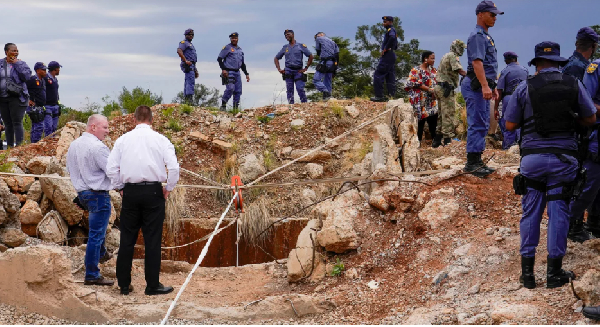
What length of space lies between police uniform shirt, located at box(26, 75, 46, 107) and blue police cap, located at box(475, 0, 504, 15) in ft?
27.0

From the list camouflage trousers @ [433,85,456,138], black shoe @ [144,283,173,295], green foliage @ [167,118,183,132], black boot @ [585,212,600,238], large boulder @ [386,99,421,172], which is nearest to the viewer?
black boot @ [585,212,600,238]

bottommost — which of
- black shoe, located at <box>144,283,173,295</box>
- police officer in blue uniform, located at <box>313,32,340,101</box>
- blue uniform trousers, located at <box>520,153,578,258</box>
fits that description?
black shoe, located at <box>144,283,173,295</box>

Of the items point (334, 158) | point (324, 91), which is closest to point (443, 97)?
point (334, 158)

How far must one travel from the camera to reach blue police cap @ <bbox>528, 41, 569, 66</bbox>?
16.7 ft

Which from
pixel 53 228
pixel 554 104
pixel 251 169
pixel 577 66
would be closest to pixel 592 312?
pixel 554 104

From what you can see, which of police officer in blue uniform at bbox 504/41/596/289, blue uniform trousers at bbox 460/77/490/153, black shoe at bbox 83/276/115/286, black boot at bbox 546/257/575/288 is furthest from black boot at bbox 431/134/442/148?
black shoe at bbox 83/276/115/286

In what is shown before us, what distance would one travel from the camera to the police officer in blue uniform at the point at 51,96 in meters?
12.0

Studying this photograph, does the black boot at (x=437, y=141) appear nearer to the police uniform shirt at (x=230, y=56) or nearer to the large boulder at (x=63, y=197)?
the police uniform shirt at (x=230, y=56)

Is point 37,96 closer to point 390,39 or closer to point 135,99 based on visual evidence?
point 135,99

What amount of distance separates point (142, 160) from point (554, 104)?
11.8ft

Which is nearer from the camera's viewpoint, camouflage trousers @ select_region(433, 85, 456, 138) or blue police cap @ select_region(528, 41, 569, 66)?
blue police cap @ select_region(528, 41, 569, 66)

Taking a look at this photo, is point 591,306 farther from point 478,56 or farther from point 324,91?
point 324,91

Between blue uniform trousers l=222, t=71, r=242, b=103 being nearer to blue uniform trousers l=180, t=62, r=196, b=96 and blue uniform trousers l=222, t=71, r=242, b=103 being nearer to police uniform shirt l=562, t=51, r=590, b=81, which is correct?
blue uniform trousers l=180, t=62, r=196, b=96

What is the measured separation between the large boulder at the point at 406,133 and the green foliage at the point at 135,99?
20.6 feet
